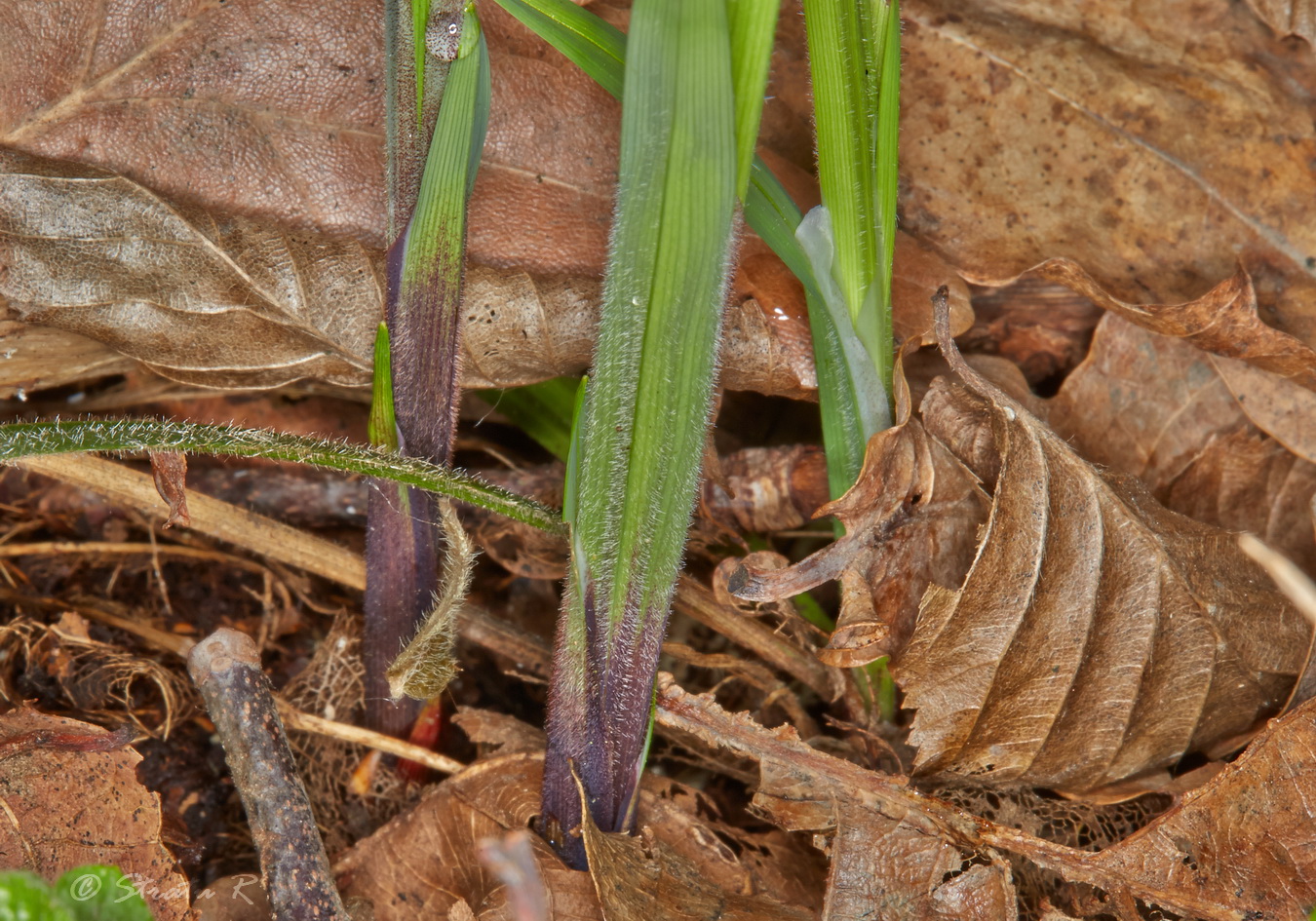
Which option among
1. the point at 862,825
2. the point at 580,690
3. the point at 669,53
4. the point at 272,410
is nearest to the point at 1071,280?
the point at 669,53

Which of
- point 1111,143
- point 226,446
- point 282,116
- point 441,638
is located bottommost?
point 441,638

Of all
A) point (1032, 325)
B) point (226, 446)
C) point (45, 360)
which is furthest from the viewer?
point (1032, 325)

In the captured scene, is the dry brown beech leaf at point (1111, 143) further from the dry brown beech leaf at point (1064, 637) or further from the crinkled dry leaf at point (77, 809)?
the crinkled dry leaf at point (77, 809)

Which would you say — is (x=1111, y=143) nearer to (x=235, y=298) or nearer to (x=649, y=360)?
(x=649, y=360)

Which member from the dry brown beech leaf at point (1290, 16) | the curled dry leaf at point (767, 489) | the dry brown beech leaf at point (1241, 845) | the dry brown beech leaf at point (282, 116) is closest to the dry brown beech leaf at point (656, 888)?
the dry brown beech leaf at point (1241, 845)

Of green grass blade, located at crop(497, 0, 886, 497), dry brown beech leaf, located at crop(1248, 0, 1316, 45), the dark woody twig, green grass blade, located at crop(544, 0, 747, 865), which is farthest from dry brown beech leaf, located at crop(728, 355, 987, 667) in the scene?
dry brown beech leaf, located at crop(1248, 0, 1316, 45)

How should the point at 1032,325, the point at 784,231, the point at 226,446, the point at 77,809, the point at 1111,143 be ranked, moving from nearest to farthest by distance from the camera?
the point at 226,446
the point at 77,809
the point at 784,231
the point at 1111,143
the point at 1032,325

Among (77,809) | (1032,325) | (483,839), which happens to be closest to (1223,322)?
(1032,325)
